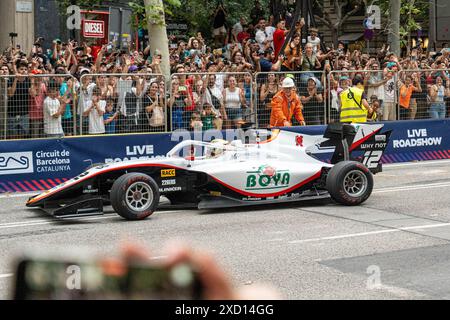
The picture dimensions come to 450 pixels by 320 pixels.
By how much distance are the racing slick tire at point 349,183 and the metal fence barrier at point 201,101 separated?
429 centimetres

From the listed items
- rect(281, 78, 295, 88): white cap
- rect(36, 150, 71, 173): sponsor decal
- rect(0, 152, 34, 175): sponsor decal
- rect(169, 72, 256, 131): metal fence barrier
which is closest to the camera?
rect(0, 152, 34, 175): sponsor decal

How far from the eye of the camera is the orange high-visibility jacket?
15.8m

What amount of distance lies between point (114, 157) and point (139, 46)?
16359 millimetres

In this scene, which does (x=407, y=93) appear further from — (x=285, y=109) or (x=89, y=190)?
(x=89, y=190)

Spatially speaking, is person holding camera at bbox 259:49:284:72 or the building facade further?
the building facade

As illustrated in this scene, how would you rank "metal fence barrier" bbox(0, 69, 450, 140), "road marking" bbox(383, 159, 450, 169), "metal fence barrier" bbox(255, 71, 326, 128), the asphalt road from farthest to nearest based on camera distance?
"road marking" bbox(383, 159, 450, 169) < "metal fence barrier" bbox(255, 71, 326, 128) < "metal fence barrier" bbox(0, 69, 450, 140) < the asphalt road

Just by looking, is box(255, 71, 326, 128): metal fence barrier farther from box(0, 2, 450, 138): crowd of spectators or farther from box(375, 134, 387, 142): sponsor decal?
box(375, 134, 387, 142): sponsor decal

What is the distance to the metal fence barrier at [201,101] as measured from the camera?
1530 cm

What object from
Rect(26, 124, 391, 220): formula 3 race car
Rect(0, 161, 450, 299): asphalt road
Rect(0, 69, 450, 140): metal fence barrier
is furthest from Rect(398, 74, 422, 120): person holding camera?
Rect(26, 124, 391, 220): formula 3 race car

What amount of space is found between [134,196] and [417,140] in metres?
8.86

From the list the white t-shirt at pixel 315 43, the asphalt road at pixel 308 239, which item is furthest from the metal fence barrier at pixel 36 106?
the white t-shirt at pixel 315 43

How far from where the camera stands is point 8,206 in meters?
12.0

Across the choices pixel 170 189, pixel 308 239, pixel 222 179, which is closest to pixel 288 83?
pixel 222 179

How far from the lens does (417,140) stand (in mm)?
17297
